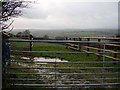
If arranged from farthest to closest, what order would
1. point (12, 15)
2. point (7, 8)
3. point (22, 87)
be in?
1. point (12, 15)
2. point (7, 8)
3. point (22, 87)

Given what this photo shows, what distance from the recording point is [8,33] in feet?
20.6

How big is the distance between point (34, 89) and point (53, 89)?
0.40 metres

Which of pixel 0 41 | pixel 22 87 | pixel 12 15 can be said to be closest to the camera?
pixel 0 41

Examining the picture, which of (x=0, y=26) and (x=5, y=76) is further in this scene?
(x=0, y=26)

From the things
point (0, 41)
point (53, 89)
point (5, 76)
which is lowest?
point (53, 89)

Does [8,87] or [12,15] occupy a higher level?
[12,15]

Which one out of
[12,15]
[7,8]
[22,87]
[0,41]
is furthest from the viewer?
[12,15]

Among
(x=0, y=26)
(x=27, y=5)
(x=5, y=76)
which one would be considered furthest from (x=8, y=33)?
(x=5, y=76)

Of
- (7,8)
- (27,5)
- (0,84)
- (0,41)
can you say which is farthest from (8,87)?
(27,5)

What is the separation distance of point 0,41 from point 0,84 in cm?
81

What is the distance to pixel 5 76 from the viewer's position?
5.25 m

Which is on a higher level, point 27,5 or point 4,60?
point 27,5

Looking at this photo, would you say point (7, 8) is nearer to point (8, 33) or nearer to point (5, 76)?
point (8, 33)

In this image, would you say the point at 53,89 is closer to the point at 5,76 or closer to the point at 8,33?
the point at 5,76
